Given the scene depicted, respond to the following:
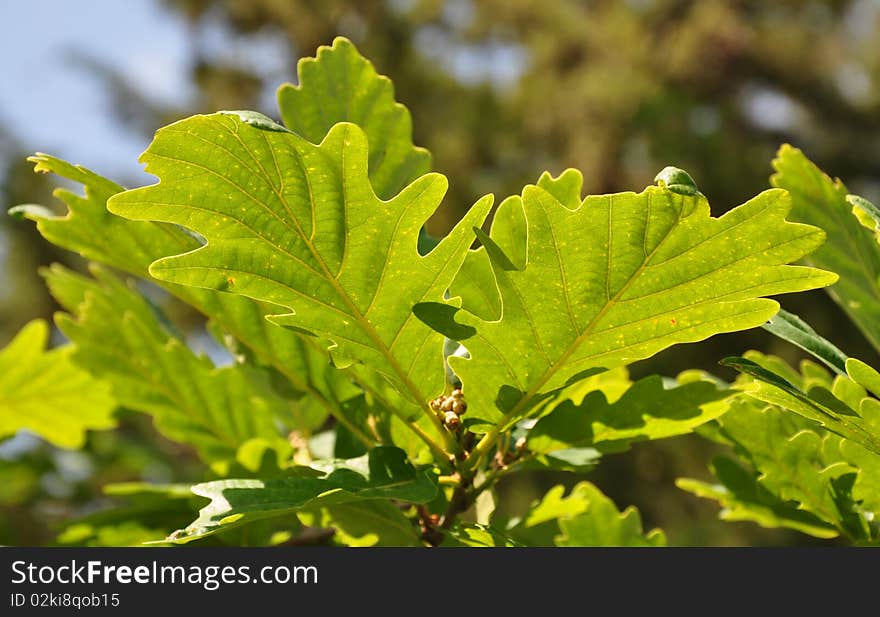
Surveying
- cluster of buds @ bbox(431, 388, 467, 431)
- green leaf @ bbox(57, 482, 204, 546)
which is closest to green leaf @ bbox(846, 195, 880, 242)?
cluster of buds @ bbox(431, 388, 467, 431)

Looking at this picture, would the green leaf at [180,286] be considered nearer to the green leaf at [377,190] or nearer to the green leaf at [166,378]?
the green leaf at [377,190]

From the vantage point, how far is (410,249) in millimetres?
555

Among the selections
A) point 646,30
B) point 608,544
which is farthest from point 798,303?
point 608,544

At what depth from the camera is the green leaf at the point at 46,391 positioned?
1028mm

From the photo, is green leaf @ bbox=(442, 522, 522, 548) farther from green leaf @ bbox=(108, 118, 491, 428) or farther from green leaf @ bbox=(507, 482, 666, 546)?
green leaf @ bbox=(507, 482, 666, 546)

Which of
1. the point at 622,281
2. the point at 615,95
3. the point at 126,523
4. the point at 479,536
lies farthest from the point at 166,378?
the point at 615,95

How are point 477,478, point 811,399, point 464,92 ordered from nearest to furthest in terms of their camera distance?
point 811,399, point 477,478, point 464,92

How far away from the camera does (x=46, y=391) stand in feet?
3.38

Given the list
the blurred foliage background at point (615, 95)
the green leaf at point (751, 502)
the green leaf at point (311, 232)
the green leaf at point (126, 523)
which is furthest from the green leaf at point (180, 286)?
the blurred foliage background at point (615, 95)

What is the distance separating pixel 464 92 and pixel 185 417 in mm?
10876

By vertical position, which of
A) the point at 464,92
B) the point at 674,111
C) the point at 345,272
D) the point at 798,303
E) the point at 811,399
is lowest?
the point at 811,399

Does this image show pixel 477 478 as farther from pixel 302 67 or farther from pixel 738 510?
pixel 302 67

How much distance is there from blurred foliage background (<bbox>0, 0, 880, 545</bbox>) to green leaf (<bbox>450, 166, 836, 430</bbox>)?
8.73 metres

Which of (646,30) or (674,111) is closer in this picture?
(674,111)
